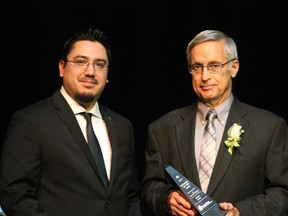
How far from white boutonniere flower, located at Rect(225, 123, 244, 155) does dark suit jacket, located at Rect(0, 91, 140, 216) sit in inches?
23.3

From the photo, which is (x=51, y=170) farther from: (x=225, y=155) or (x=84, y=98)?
(x=225, y=155)

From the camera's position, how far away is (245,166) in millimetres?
2797

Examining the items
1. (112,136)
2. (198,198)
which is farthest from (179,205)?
(112,136)

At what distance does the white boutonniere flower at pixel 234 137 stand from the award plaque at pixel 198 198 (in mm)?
312

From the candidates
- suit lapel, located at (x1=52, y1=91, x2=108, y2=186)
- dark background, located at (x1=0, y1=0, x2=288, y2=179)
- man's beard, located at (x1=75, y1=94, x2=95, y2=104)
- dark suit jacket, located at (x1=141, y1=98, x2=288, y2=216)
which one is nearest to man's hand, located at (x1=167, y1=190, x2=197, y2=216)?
dark suit jacket, located at (x1=141, y1=98, x2=288, y2=216)

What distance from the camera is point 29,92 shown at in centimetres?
392

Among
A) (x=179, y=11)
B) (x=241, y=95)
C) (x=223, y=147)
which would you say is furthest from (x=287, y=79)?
(x=223, y=147)

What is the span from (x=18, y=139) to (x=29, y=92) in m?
1.25

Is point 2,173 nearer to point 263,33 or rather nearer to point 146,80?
point 146,80

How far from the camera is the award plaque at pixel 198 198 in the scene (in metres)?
2.58

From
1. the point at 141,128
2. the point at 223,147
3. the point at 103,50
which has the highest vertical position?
the point at 103,50

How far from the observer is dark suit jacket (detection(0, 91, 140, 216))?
2.68 metres

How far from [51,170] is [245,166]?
0.95m

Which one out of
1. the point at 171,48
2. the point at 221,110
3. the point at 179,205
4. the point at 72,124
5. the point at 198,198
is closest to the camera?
the point at 198,198
